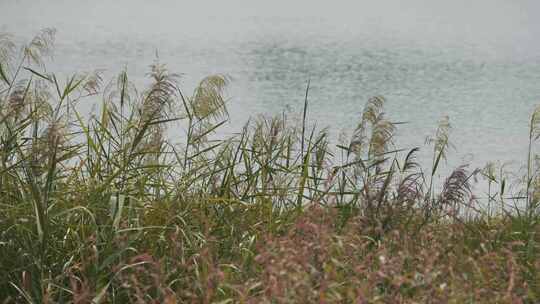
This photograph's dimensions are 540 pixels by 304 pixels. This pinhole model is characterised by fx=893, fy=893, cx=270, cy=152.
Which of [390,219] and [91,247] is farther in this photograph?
[390,219]

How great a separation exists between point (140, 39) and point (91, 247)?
50.2 feet

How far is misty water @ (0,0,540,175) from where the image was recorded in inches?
425

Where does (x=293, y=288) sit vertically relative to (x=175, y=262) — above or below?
above

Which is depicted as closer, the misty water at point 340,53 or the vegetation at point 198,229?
the vegetation at point 198,229

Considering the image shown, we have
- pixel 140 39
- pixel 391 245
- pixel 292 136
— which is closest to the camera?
pixel 391 245

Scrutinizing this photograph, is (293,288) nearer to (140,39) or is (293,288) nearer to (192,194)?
(192,194)

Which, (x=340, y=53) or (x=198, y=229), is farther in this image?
(x=340, y=53)

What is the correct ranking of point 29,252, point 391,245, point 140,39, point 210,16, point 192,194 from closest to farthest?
point 29,252 < point 391,245 < point 192,194 < point 140,39 < point 210,16

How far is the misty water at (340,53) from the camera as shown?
10.8 metres

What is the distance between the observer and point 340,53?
Answer: 54.9 ft

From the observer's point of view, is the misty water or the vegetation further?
the misty water

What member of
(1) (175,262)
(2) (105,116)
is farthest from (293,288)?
(2) (105,116)

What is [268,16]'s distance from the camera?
2325cm

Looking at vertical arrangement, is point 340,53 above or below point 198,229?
above
